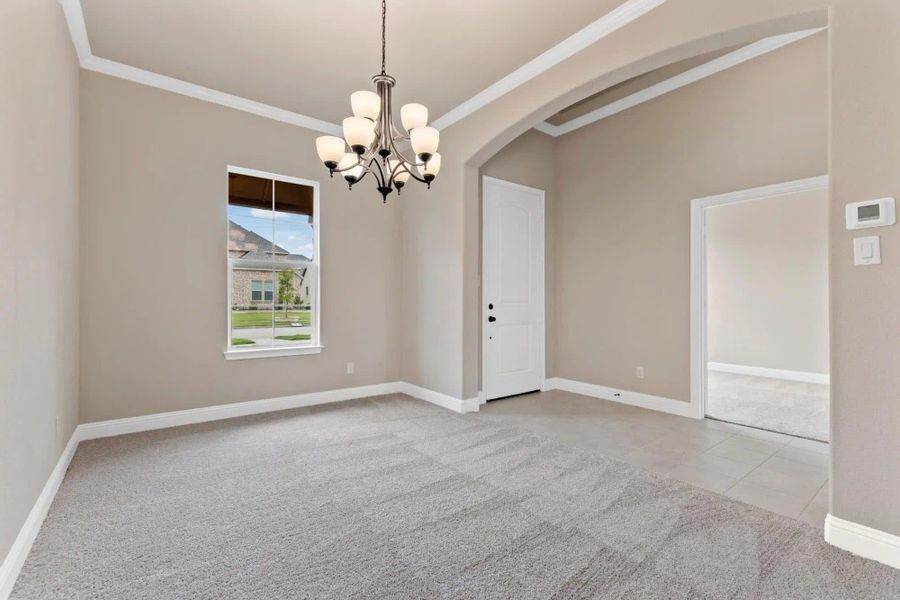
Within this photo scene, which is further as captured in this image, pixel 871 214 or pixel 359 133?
pixel 359 133

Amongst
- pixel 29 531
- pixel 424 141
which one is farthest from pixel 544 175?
pixel 29 531

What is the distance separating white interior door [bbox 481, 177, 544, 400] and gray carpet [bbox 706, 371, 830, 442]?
1.97 metres

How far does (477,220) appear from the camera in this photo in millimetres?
4398

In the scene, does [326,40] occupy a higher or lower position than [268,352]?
higher

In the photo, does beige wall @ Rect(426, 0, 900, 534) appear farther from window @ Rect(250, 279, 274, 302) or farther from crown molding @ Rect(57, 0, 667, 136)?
window @ Rect(250, 279, 274, 302)

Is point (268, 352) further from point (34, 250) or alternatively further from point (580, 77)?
point (580, 77)

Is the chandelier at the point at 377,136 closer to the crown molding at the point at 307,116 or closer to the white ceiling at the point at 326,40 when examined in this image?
the white ceiling at the point at 326,40

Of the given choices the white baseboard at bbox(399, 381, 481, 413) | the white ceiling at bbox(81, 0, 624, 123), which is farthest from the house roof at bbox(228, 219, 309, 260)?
the white baseboard at bbox(399, 381, 481, 413)

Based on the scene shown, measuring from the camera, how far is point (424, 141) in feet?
8.00

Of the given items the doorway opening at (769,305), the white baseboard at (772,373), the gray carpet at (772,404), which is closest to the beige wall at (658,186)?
the gray carpet at (772,404)

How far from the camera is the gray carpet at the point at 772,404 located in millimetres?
3738

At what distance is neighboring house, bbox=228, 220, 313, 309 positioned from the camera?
13.3ft

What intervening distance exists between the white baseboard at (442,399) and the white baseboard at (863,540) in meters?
2.77

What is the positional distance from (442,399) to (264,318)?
6.70ft
